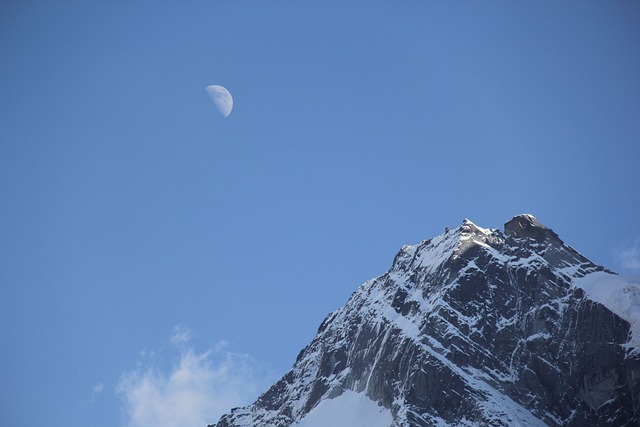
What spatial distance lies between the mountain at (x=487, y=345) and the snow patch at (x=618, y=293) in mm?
194

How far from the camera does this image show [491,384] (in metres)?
147

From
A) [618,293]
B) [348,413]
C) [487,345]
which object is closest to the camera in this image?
[618,293]

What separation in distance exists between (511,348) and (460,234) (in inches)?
1245

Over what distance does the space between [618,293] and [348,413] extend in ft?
178

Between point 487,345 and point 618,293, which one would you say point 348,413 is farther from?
point 618,293

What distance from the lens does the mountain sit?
460 feet

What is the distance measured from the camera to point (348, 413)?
16688 centimetres

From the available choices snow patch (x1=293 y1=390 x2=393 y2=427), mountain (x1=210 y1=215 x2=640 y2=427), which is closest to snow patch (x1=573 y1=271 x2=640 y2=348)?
mountain (x1=210 y1=215 x2=640 y2=427)

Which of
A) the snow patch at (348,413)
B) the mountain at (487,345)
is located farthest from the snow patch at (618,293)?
the snow patch at (348,413)

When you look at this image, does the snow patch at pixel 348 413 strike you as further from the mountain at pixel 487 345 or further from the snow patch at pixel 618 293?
the snow patch at pixel 618 293

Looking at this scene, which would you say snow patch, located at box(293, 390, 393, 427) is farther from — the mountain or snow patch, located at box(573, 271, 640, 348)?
snow patch, located at box(573, 271, 640, 348)

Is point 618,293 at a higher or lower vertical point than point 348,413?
lower

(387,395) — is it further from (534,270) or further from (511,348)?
(534,270)

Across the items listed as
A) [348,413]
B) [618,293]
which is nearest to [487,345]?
[618,293]
